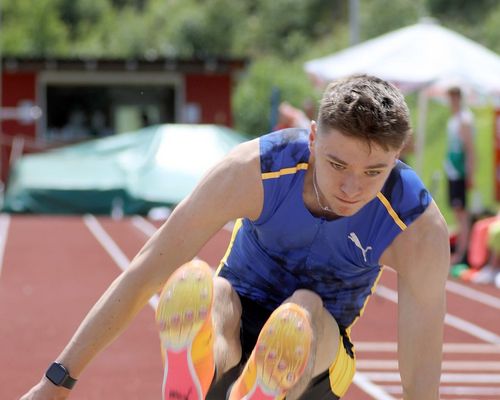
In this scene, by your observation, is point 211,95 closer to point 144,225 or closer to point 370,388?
point 144,225

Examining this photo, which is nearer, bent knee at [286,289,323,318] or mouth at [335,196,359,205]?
mouth at [335,196,359,205]

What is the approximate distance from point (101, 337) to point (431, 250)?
0.94 meters

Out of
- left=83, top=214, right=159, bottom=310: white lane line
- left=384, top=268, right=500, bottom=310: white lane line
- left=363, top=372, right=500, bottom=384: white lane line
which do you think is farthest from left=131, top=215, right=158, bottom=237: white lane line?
left=363, top=372, right=500, bottom=384: white lane line

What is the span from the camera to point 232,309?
11.1ft

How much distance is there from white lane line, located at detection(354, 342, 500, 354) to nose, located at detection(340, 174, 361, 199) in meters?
3.83

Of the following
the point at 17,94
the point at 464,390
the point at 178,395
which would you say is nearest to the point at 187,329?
the point at 178,395

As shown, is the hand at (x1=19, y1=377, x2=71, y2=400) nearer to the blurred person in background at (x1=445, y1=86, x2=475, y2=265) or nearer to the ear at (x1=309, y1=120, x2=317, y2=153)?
the ear at (x1=309, y1=120, x2=317, y2=153)

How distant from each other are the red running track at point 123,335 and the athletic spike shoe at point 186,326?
2336mm

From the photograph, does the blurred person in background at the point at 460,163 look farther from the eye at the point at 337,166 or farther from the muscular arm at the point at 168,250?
the eye at the point at 337,166

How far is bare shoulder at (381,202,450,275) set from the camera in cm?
314

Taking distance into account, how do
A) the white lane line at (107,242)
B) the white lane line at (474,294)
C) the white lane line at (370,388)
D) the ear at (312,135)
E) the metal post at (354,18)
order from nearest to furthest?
the ear at (312,135)
the white lane line at (370,388)
the white lane line at (474,294)
the white lane line at (107,242)
the metal post at (354,18)

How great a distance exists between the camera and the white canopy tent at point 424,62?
10.8 meters

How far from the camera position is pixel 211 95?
25.2 metres

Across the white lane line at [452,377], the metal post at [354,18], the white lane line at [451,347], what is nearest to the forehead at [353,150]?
the white lane line at [452,377]
